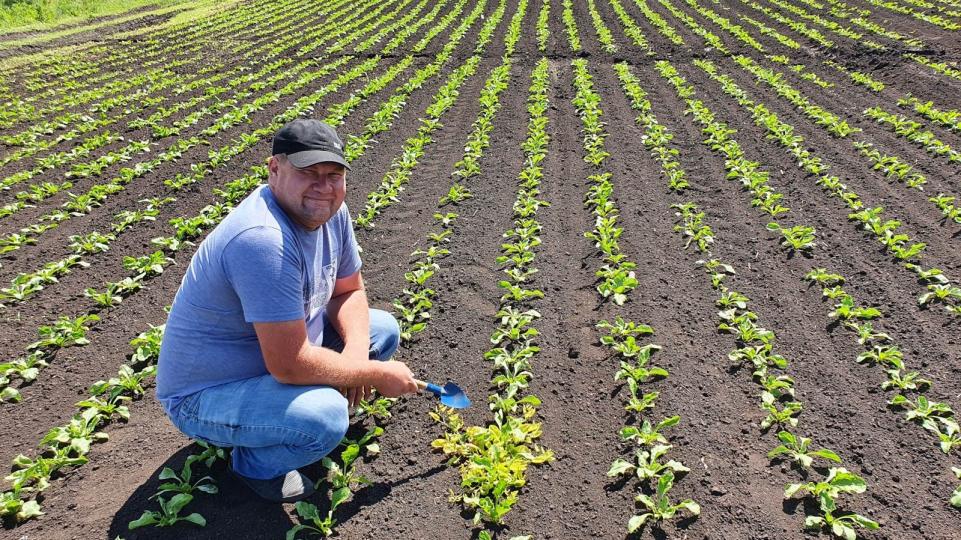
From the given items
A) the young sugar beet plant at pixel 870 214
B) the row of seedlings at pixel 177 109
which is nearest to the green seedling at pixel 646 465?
the young sugar beet plant at pixel 870 214

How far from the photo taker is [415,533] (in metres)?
2.84

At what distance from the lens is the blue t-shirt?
241 cm

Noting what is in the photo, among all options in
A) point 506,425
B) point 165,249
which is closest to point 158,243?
point 165,249

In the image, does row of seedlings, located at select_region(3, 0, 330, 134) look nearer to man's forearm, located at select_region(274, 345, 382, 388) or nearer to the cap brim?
the cap brim

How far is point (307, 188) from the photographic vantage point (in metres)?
2.58

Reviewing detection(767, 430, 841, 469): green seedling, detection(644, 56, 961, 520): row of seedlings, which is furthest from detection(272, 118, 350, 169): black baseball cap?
detection(644, 56, 961, 520): row of seedlings

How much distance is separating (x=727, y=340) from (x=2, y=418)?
495 cm

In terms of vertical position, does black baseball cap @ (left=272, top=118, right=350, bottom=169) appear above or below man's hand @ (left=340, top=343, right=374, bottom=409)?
above

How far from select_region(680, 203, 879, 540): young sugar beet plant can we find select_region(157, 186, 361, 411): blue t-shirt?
270cm

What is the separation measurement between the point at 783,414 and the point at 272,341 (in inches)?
115

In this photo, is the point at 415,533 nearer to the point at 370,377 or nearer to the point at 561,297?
the point at 370,377

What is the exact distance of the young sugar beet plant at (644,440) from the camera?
9.36 ft

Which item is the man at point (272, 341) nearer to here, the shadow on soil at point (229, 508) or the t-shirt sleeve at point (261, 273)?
the t-shirt sleeve at point (261, 273)

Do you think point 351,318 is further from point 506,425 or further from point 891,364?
point 891,364
